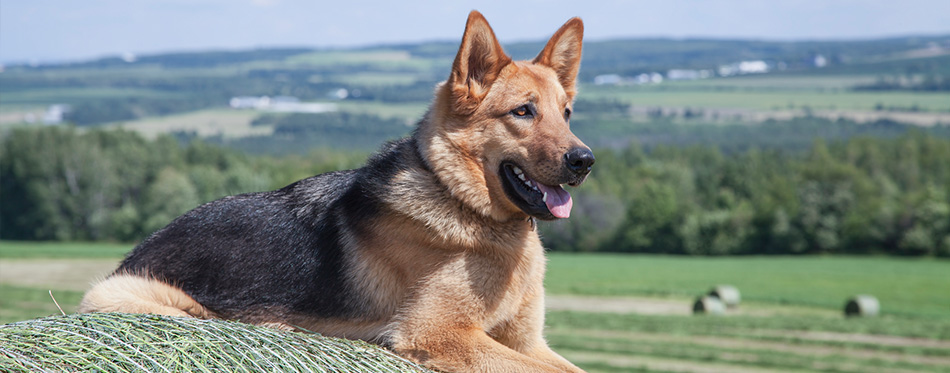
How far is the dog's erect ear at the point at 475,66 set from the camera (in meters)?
5.05

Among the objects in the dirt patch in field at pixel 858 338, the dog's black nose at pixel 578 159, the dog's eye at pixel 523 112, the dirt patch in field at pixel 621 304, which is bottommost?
the dirt patch in field at pixel 621 304

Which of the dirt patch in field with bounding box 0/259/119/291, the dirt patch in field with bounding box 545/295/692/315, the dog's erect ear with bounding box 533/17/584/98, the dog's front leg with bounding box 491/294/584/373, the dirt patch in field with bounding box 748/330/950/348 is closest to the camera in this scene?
the dog's front leg with bounding box 491/294/584/373

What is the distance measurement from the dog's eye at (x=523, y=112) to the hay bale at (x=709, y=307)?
91.0 feet

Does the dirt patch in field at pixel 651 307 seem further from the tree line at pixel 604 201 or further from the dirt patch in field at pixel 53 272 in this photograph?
the tree line at pixel 604 201

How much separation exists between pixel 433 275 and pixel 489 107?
113 cm

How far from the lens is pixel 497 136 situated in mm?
5070

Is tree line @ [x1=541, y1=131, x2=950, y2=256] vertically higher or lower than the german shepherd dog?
A: lower

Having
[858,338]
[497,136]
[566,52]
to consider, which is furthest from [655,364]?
[497,136]

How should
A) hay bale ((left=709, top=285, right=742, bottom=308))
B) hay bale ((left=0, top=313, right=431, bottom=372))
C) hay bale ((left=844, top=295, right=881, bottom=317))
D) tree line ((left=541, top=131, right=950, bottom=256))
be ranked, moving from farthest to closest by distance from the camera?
tree line ((left=541, top=131, right=950, bottom=256)) → hay bale ((left=709, top=285, right=742, bottom=308)) → hay bale ((left=844, top=295, right=881, bottom=317)) → hay bale ((left=0, top=313, right=431, bottom=372))

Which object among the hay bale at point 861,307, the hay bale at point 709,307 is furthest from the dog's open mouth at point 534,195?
the hay bale at point 861,307

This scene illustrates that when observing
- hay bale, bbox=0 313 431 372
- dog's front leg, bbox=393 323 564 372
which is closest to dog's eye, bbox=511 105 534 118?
dog's front leg, bbox=393 323 564 372

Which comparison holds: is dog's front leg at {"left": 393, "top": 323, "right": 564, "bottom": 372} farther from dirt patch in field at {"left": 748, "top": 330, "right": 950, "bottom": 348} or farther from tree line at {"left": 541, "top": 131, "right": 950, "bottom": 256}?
tree line at {"left": 541, "top": 131, "right": 950, "bottom": 256}

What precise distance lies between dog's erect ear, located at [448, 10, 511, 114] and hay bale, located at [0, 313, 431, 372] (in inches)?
66.0

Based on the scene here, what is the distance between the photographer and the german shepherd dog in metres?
4.98
